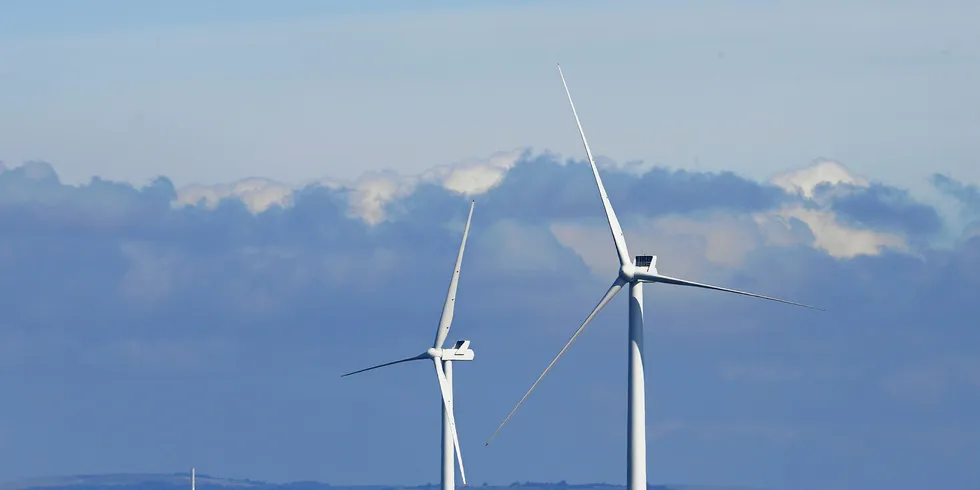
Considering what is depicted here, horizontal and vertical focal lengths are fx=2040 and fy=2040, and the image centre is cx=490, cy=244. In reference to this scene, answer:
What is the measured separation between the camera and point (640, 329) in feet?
368

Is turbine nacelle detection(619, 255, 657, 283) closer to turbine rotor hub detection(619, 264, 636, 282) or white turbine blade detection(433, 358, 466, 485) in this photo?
turbine rotor hub detection(619, 264, 636, 282)

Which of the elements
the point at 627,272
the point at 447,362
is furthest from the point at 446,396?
the point at 627,272

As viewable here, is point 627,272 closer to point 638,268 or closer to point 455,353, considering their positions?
point 638,268

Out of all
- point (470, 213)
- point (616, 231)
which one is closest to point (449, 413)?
point (470, 213)

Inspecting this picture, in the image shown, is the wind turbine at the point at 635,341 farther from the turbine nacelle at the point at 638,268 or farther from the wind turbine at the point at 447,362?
the wind turbine at the point at 447,362

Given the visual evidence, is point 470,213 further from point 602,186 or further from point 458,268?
point 602,186

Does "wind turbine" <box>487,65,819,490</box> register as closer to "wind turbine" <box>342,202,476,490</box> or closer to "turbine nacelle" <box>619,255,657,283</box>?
"turbine nacelle" <box>619,255,657,283</box>

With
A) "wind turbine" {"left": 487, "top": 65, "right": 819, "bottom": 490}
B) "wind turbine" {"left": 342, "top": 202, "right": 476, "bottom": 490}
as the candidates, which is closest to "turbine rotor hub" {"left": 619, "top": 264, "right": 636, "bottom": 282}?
"wind turbine" {"left": 487, "top": 65, "right": 819, "bottom": 490}

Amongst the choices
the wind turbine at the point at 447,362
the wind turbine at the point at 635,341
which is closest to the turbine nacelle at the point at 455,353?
the wind turbine at the point at 447,362

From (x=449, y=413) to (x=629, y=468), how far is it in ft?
159

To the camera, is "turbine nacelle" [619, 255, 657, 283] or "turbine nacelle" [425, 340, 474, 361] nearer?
"turbine nacelle" [619, 255, 657, 283]

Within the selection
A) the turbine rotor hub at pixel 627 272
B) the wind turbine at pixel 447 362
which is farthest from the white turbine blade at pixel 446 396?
the turbine rotor hub at pixel 627 272

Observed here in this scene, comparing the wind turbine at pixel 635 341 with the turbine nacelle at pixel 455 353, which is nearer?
the wind turbine at pixel 635 341

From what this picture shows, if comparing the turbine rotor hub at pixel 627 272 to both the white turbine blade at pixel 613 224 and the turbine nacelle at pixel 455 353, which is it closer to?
the white turbine blade at pixel 613 224
